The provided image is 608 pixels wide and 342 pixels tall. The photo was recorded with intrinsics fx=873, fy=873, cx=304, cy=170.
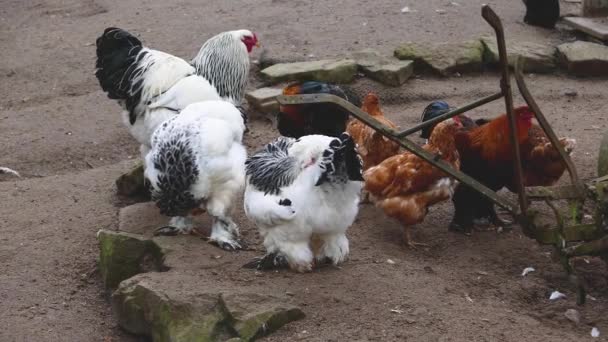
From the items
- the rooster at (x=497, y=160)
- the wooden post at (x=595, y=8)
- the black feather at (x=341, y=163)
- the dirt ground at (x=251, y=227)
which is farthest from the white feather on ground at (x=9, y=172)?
the wooden post at (x=595, y=8)

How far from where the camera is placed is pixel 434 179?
539 centimetres

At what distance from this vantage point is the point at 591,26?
9352 millimetres

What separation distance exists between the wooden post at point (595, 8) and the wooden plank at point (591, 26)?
187 mm

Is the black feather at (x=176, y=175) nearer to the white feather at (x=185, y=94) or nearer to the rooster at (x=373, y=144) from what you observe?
→ the white feather at (x=185, y=94)

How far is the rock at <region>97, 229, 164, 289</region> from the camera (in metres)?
5.27

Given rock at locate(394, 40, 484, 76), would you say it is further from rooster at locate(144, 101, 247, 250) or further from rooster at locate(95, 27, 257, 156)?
rooster at locate(144, 101, 247, 250)

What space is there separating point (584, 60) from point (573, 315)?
15.3 feet

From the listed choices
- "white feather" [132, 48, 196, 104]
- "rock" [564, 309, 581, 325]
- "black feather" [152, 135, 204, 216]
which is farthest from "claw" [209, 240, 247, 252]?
"rock" [564, 309, 581, 325]

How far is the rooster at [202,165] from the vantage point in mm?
5219

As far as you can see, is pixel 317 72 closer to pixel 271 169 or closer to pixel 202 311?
pixel 271 169

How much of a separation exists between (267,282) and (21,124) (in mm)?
4243

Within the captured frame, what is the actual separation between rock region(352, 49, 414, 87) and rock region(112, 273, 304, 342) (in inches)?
160

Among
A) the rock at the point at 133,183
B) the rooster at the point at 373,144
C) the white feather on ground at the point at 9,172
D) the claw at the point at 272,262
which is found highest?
the rooster at the point at 373,144

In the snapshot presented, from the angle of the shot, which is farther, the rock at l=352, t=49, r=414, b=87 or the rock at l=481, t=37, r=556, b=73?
the rock at l=481, t=37, r=556, b=73
